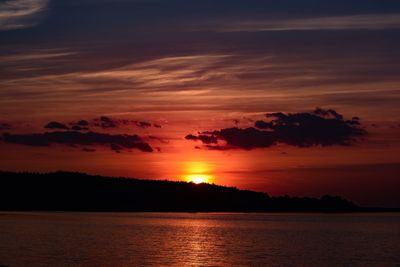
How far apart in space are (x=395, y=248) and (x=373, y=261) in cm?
1994

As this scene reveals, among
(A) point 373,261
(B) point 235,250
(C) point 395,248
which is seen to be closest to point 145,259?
(B) point 235,250

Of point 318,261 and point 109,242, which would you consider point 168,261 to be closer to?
point 318,261

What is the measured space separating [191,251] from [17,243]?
21958 millimetres

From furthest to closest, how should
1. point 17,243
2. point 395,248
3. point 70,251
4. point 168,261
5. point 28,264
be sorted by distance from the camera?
point 395,248, point 17,243, point 70,251, point 168,261, point 28,264

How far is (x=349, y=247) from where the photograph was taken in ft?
330

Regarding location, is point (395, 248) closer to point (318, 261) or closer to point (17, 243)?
point (318, 261)

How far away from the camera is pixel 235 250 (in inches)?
3615

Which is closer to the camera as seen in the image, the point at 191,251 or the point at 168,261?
the point at 168,261

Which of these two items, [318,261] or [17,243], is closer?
[318,261]

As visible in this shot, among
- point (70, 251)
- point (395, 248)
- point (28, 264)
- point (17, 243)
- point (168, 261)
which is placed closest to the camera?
point (28, 264)

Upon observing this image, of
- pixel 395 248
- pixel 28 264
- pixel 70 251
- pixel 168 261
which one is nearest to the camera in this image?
pixel 28 264

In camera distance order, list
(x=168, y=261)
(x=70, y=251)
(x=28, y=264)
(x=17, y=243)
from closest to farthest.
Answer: (x=28, y=264) < (x=168, y=261) < (x=70, y=251) < (x=17, y=243)

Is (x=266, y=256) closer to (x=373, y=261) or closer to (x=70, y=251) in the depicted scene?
(x=373, y=261)

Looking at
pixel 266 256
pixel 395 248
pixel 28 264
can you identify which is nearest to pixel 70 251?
pixel 28 264
